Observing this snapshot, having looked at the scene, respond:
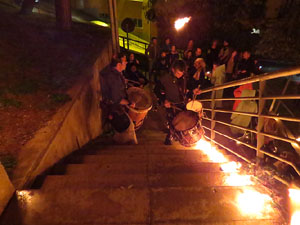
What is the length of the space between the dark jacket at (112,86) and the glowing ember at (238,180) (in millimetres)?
2686

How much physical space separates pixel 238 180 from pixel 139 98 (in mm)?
2801

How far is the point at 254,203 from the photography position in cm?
208

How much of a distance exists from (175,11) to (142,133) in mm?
6789

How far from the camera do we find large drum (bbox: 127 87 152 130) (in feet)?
15.0

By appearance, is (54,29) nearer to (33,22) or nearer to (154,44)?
(33,22)

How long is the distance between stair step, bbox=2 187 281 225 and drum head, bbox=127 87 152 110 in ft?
8.51

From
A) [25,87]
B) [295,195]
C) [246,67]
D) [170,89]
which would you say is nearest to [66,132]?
[25,87]

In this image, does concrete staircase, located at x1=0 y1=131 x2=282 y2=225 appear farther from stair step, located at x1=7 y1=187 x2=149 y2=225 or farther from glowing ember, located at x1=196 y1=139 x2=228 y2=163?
glowing ember, located at x1=196 y1=139 x2=228 y2=163

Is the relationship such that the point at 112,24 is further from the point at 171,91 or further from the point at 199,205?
the point at 199,205

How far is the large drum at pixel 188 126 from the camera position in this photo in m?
3.91

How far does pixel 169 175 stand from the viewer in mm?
2693

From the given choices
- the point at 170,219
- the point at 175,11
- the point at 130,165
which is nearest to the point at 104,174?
the point at 130,165

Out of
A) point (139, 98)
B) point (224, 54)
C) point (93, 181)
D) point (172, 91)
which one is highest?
point (224, 54)

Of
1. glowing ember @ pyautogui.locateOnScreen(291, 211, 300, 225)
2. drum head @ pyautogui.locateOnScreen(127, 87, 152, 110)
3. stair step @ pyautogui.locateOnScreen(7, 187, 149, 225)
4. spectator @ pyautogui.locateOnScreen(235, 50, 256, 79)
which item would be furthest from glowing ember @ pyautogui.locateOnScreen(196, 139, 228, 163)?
spectator @ pyautogui.locateOnScreen(235, 50, 256, 79)
